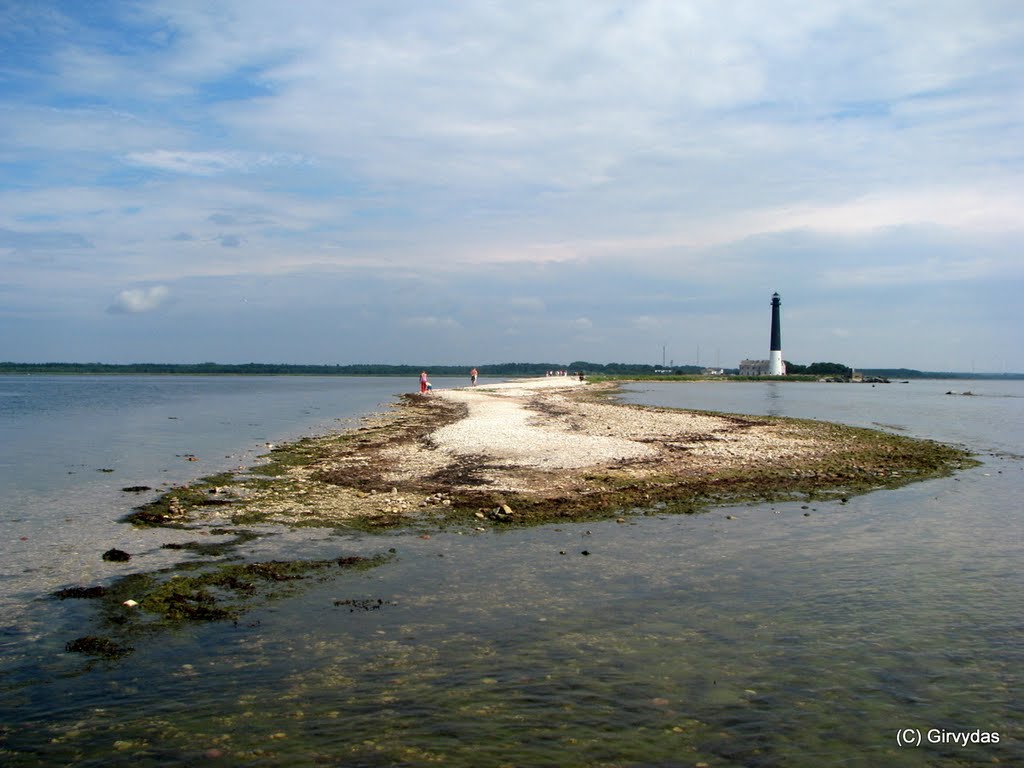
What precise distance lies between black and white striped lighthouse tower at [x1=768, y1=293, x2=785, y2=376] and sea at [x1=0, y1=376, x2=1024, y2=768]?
520 feet

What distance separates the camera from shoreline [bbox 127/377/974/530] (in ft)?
58.2

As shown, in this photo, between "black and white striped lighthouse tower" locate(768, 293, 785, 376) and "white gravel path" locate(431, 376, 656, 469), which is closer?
"white gravel path" locate(431, 376, 656, 469)

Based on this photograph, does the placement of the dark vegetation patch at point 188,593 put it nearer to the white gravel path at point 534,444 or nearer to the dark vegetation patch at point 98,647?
the dark vegetation patch at point 98,647

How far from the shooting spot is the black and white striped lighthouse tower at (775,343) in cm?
16727

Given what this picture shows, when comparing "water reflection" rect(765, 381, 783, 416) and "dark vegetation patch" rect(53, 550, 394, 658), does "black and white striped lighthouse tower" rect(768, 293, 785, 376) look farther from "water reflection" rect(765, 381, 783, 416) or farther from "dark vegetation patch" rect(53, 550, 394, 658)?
"dark vegetation patch" rect(53, 550, 394, 658)

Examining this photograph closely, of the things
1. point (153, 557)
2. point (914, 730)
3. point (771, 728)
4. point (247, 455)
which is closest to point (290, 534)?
point (153, 557)

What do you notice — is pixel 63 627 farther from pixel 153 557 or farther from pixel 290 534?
pixel 290 534

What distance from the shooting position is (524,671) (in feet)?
29.0

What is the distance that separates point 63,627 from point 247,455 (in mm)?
19574

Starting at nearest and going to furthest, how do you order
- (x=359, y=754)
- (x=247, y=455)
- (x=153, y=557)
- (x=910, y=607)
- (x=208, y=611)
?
(x=359, y=754), (x=208, y=611), (x=910, y=607), (x=153, y=557), (x=247, y=455)

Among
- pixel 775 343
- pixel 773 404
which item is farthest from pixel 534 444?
pixel 775 343

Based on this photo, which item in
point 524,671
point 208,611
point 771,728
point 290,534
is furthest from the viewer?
point 290,534

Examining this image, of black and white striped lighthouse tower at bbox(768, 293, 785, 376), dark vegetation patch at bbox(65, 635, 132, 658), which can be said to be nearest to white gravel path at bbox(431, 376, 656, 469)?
dark vegetation patch at bbox(65, 635, 132, 658)

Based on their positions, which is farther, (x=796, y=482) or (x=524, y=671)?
(x=796, y=482)
